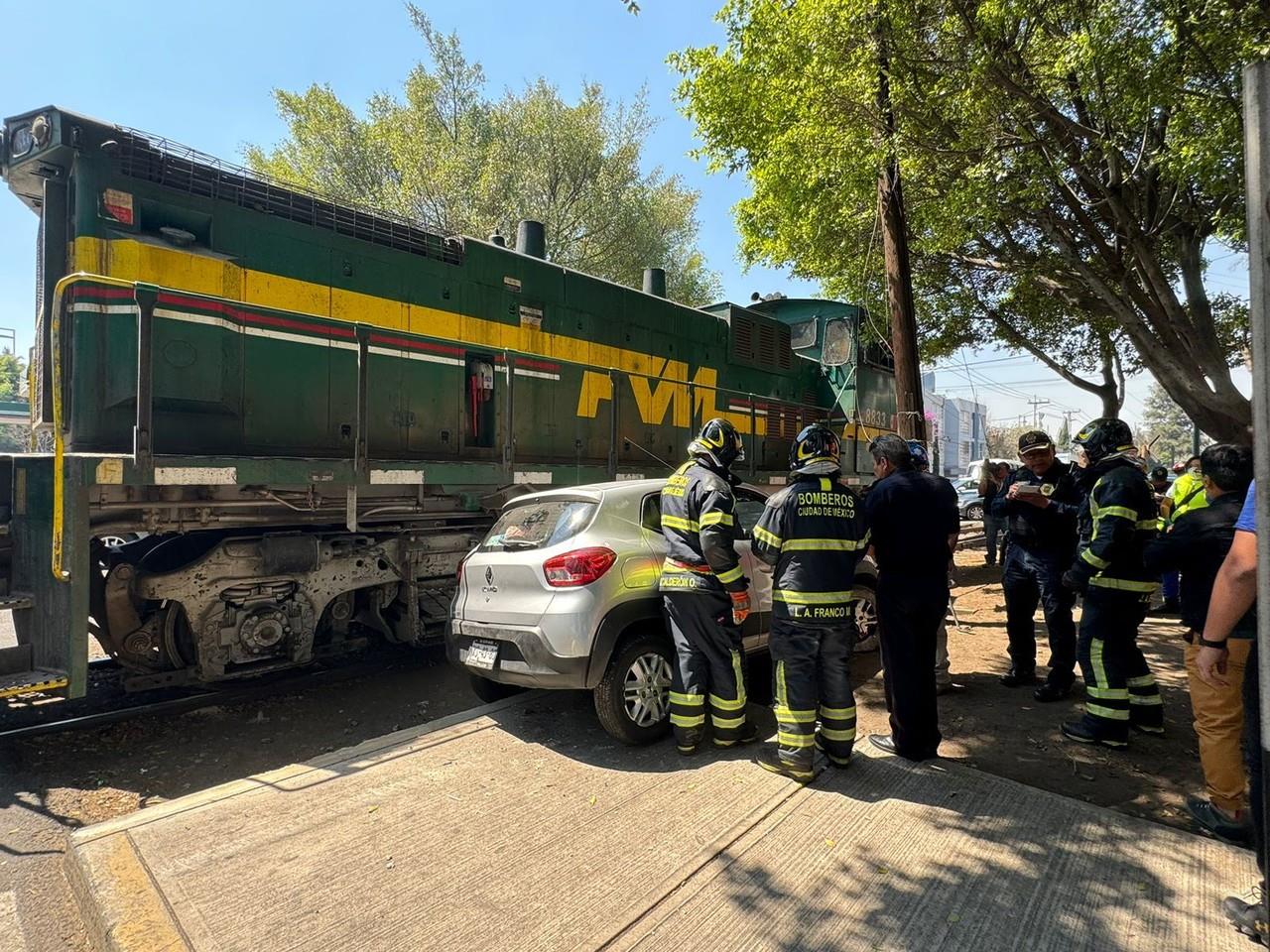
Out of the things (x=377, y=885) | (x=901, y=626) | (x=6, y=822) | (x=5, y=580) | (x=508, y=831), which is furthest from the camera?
(x=5, y=580)

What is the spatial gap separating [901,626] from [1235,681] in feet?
4.74

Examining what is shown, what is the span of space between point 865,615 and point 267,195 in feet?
19.6

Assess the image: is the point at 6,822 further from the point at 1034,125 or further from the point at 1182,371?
the point at 1182,371

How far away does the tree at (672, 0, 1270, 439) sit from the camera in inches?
238

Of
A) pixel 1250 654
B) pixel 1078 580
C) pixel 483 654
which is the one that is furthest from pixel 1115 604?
pixel 483 654

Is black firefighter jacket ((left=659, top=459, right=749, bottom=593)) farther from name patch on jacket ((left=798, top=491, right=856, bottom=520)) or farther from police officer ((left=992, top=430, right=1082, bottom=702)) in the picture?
police officer ((left=992, top=430, right=1082, bottom=702))

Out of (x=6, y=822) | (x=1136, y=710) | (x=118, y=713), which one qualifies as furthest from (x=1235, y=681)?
(x=118, y=713)

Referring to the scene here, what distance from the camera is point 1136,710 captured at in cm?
430

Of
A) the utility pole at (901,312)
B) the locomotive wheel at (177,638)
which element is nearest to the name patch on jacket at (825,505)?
the utility pole at (901,312)

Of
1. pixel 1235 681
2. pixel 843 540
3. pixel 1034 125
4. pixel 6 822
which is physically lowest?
pixel 6 822

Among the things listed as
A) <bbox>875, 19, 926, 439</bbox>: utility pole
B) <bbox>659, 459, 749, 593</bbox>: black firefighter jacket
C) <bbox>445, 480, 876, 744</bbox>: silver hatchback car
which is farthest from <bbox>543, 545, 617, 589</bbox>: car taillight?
<bbox>875, 19, 926, 439</bbox>: utility pole

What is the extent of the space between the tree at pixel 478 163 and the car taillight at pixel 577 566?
16.8m

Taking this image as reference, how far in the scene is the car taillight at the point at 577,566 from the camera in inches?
151

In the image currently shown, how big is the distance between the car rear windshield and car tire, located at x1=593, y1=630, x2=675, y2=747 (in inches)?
29.3
